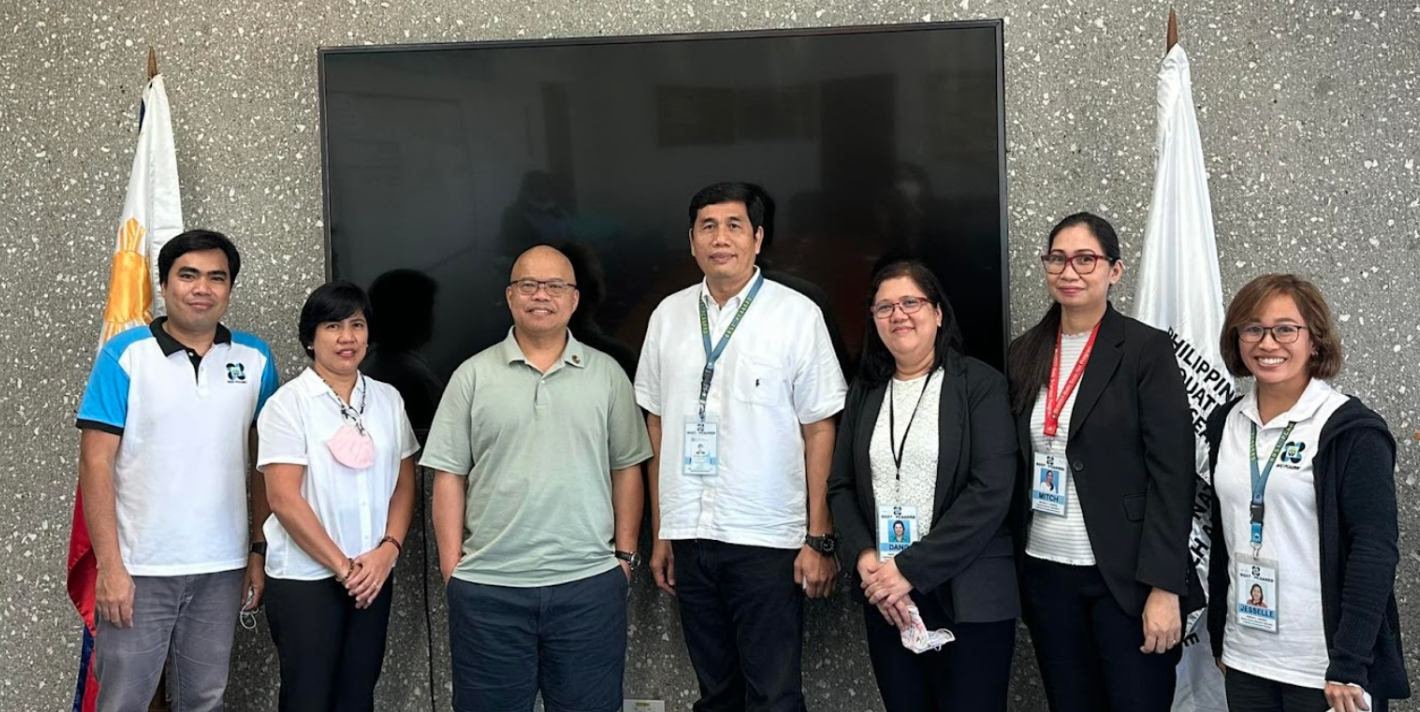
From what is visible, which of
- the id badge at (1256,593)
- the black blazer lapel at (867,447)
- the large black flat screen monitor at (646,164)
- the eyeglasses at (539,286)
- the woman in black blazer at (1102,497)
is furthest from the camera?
the large black flat screen monitor at (646,164)

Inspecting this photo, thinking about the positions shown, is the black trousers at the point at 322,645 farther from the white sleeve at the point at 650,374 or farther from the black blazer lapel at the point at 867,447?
the black blazer lapel at the point at 867,447

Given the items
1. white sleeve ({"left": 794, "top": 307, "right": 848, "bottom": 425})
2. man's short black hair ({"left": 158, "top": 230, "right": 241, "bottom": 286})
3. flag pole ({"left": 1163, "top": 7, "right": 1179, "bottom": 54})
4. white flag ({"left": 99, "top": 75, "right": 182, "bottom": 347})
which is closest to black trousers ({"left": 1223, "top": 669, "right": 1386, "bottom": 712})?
white sleeve ({"left": 794, "top": 307, "right": 848, "bottom": 425})

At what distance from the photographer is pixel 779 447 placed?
2543mm

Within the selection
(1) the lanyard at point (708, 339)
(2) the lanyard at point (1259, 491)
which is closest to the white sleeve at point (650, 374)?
(1) the lanyard at point (708, 339)

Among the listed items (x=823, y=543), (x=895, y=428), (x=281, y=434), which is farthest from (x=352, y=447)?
(x=895, y=428)

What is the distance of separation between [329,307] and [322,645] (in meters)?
0.84

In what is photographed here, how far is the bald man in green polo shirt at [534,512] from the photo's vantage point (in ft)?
8.25

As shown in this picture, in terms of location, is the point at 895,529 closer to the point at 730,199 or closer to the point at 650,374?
the point at 650,374

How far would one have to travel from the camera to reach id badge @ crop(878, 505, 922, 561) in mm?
2289

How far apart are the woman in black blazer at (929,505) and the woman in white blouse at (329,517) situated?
118cm

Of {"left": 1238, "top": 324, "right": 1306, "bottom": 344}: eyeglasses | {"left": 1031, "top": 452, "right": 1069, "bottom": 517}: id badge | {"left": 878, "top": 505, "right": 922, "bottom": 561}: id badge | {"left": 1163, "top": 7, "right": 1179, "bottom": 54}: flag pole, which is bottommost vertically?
{"left": 878, "top": 505, "right": 922, "bottom": 561}: id badge

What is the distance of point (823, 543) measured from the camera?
254 cm

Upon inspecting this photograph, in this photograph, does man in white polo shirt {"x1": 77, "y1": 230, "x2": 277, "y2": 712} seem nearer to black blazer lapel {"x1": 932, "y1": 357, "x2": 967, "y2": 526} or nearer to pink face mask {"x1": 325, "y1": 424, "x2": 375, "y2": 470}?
pink face mask {"x1": 325, "y1": 424, "x2": 375, "y2": 470}

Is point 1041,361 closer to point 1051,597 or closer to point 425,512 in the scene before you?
point 1051,597
